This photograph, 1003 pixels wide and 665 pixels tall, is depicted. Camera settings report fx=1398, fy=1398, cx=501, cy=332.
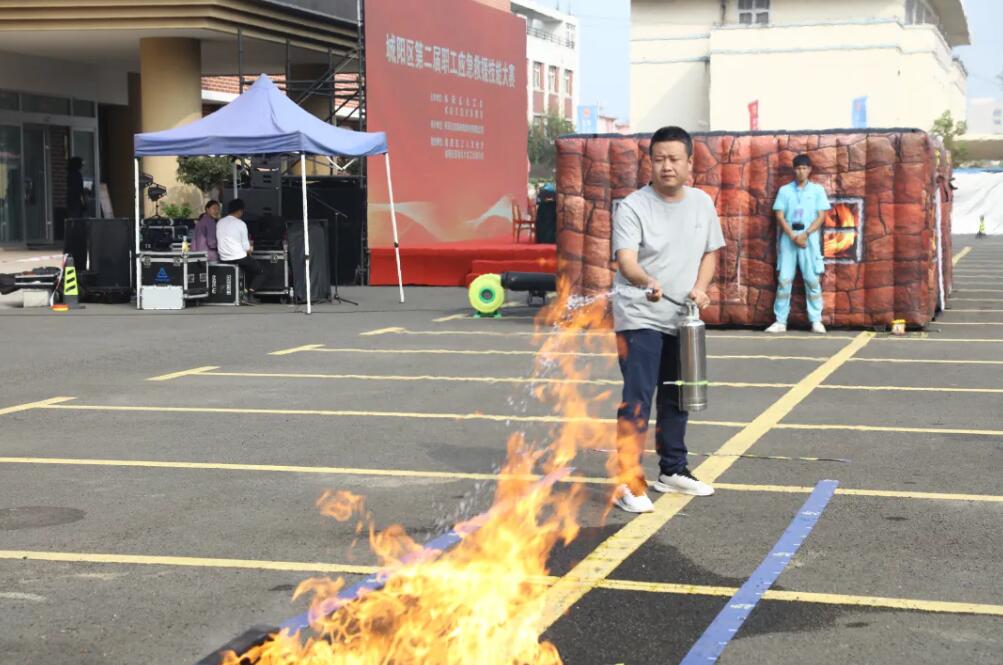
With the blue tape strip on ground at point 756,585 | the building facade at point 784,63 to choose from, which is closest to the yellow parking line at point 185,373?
the blue tape strip on ground at point 756,585

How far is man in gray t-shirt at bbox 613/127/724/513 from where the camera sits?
691 cm

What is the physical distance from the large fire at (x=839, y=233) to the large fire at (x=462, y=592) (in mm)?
7696

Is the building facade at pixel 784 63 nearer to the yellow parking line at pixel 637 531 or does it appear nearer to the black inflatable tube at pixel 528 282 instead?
the black inflatable tube at pixel 528 282

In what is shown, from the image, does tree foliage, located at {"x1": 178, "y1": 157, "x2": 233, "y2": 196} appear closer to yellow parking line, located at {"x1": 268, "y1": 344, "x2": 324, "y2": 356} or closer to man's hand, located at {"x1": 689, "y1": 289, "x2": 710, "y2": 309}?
yellow parking line, located at {"x1": 268, "y1": 344, "x2": 324, "y2": 356}

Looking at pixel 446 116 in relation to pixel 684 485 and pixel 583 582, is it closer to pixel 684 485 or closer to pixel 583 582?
pixel 684 485

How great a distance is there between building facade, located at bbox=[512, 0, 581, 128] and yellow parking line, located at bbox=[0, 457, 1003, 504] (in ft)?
310

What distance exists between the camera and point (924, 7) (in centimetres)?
9175

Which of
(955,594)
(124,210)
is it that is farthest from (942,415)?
(124,210)

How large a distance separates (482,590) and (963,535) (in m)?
2.56

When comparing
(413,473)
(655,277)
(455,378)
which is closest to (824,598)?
(655,277)

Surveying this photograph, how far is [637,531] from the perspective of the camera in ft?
21.1

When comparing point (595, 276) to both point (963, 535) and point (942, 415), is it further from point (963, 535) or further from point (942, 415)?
point (963, 535)

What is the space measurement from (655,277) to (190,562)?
2.69 m

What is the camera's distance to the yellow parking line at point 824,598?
5.17 meters
